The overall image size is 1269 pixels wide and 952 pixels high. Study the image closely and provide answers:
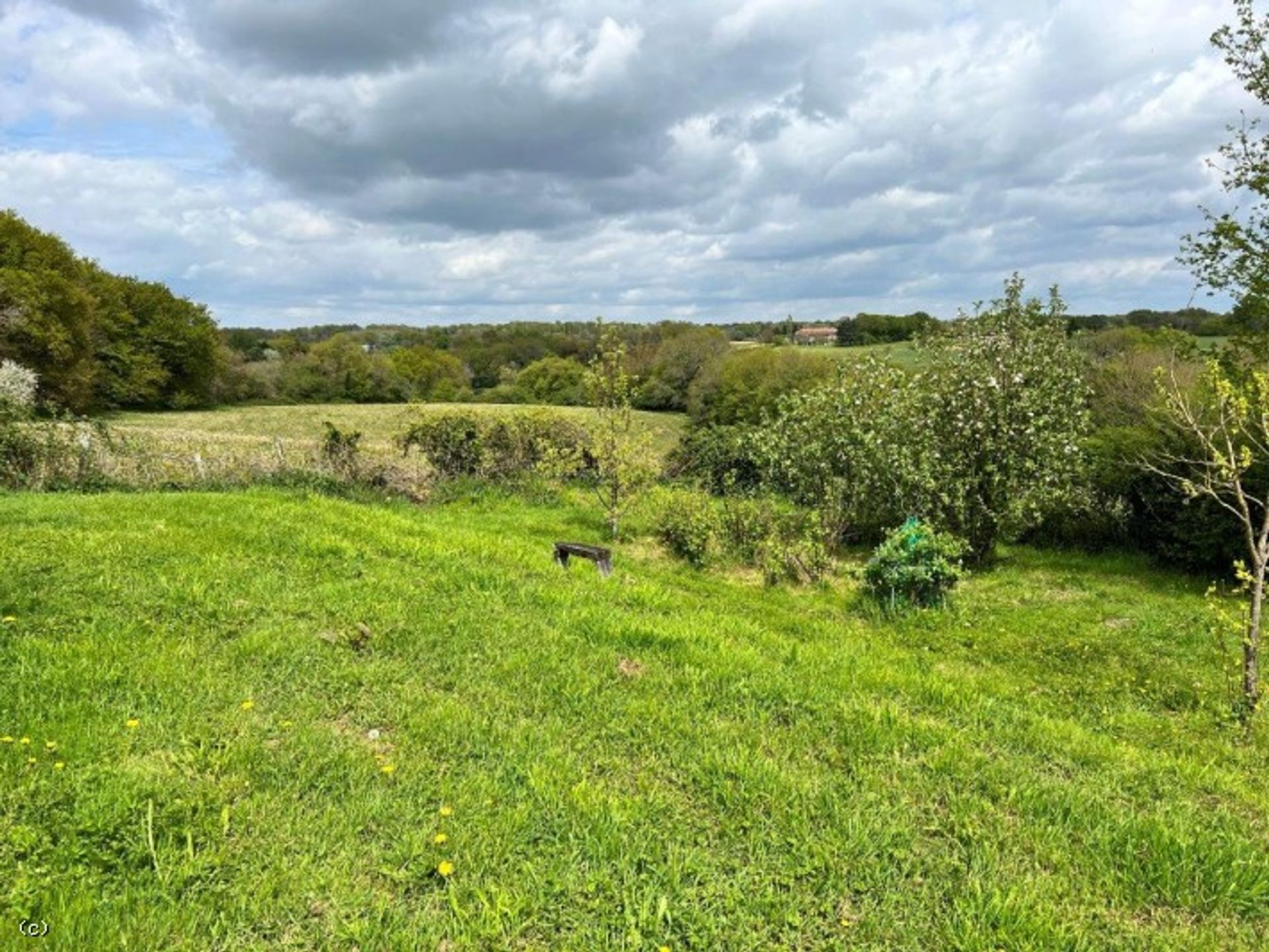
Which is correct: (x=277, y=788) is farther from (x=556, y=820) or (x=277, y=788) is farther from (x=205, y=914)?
(x=556, y=820)

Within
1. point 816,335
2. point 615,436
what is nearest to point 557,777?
point 615,436

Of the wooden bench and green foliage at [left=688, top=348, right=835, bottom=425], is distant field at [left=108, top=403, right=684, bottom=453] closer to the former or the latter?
green foliage at [left=688, top=348, right=835, bottom=425]

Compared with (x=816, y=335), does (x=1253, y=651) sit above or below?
below

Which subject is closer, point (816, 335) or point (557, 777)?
point (557, 777)

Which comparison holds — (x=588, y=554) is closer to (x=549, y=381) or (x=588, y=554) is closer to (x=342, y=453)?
(x=342, y=453)

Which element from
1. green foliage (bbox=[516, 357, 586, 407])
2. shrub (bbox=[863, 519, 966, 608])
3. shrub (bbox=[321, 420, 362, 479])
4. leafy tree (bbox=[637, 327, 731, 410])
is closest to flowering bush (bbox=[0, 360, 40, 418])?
shrub (bbox=[321, 420, 362, 479])

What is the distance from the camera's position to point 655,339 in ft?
243

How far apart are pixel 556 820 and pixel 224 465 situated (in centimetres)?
1536

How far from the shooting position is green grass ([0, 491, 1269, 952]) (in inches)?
114

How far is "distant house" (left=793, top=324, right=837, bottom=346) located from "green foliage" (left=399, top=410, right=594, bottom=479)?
54.6m

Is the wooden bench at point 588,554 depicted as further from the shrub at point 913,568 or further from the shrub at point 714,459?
the shrub at point 714,459

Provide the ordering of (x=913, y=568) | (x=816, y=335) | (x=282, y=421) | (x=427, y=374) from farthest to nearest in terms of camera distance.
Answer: (x=816, y=335)
(x=427, y=374)
(x=282, y=421)
(x=913, y=568)

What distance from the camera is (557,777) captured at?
3799mm

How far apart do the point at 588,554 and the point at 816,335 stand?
245 ft
